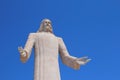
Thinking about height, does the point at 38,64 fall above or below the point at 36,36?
below

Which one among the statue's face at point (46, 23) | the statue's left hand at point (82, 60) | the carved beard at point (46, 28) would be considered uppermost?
the statue's face at point (46, 23)

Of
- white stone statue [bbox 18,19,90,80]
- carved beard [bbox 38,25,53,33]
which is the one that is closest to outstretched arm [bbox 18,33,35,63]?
white stone statue [bbox 18,19,90,80]

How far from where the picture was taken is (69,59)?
63.4 ft

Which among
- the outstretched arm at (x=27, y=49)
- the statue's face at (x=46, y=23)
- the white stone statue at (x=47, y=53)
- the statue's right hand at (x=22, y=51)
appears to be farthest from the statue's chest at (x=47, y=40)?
the statue's right hand at (x=22, y=51)

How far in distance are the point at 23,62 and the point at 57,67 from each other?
169 centimetres

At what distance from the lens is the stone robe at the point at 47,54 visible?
18266mm

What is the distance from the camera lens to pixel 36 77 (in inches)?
713

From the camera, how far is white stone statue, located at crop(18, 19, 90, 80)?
18.2 meters

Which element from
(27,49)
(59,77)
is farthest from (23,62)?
(59,77)

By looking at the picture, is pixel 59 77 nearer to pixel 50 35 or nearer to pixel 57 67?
pixel 57 67

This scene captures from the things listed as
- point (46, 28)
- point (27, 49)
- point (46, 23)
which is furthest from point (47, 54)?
point (46, 23)

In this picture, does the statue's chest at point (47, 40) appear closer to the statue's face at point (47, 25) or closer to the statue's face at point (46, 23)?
the statue's face at point (47, 25)

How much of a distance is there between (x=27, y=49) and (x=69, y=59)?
7.46 feet

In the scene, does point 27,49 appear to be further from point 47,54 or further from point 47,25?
point 47,25
